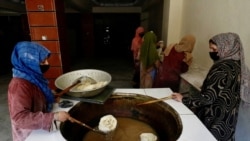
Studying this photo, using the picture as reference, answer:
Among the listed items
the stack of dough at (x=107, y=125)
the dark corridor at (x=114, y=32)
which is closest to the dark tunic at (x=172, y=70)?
the stack of dough at (x=107, y=125)

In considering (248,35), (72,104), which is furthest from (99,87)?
(248,35)

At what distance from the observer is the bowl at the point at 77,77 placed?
1.35m

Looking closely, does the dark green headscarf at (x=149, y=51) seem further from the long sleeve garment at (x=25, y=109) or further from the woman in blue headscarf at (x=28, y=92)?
the long sleeve garment at (x=25, y=109)

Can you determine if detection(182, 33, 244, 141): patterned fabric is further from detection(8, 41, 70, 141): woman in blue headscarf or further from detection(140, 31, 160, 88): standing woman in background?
detection(140, 31, 160, 88): standing woman in background

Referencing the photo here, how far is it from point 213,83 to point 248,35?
72 cm

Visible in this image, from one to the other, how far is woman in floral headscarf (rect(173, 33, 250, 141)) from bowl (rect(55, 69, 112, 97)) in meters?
0.56

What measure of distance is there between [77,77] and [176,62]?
1.37 meters

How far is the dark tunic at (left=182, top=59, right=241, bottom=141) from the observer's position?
52.4 inches

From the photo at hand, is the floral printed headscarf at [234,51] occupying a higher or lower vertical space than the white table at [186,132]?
higher

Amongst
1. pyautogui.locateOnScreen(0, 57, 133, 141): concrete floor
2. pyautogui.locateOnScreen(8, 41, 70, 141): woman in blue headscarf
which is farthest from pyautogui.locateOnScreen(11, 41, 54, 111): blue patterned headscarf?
pyautogui.locateOnScreen(0, 57, 133, 141): concrete floor

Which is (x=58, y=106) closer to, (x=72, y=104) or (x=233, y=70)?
(x=72, y=104)

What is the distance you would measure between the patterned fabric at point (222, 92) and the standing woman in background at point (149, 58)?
151cm

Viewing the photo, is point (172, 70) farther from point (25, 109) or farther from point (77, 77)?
point (25, 109)

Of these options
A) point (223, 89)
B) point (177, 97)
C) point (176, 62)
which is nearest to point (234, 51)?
point (223, 89)
